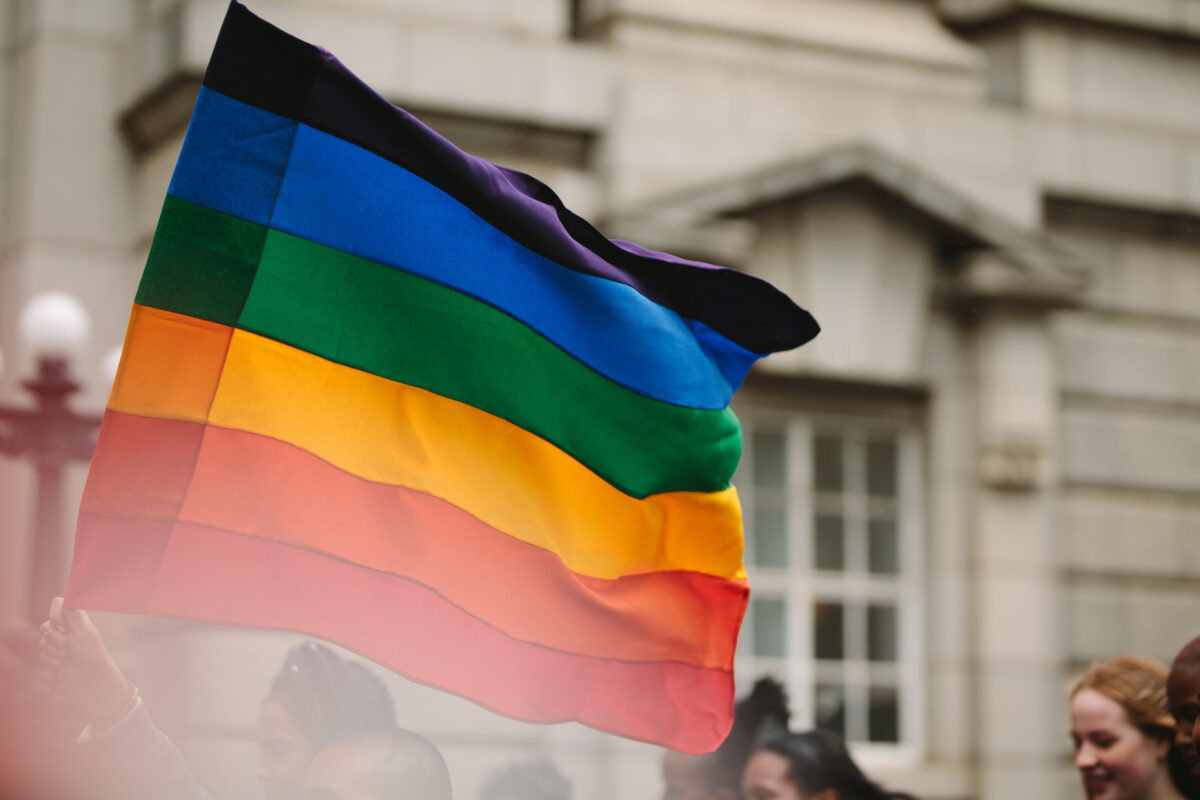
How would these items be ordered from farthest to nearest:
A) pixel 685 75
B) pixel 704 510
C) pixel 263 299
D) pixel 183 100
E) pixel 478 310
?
pixel 685 75 < pixel 183 100 < pixel 704 510 < pixel 478 310 < pixel 263 299

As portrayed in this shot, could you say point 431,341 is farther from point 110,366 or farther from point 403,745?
→ point 110,366

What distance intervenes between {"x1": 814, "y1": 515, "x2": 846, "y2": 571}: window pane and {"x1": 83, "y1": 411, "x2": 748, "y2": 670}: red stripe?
4.90 meters

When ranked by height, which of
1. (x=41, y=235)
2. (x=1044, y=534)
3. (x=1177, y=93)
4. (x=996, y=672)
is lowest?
(x=996, y=672)

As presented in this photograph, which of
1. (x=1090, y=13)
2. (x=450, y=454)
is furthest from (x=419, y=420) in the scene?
(x=1090, y=13)

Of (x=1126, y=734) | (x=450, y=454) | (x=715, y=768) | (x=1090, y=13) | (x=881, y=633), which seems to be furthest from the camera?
(x=1090, y=13)

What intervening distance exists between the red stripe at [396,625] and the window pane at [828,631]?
4.94 metres

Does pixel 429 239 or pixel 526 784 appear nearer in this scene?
pixel 429 239

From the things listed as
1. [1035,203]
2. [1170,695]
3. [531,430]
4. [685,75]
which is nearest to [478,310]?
[531,430]

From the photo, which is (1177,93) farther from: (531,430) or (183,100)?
(531,430)

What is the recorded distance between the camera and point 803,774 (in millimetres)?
4312

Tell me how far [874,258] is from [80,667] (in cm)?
657

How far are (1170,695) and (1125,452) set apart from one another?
19.2ft

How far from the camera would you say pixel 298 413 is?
3.17m

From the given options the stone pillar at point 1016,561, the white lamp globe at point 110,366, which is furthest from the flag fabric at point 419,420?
the stone pillar at point 1016,561
